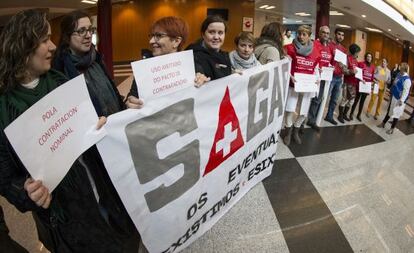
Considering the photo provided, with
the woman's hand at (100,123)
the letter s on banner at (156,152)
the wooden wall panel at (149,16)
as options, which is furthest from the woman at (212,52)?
the wooden wall panel at (149,16)

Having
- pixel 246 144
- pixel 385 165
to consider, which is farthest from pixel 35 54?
pixel 385 165

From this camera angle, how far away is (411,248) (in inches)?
73.0

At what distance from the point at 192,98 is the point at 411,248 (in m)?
1.59

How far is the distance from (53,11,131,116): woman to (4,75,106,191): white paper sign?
1.21 ft

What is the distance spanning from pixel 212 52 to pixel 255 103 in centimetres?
44

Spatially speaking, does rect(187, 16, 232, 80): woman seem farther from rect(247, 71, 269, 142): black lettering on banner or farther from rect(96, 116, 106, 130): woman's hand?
rect(96, 116, 106, 130): woman's hand

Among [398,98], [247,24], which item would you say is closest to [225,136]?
[398,98]

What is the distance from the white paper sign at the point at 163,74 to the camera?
1.23 metres

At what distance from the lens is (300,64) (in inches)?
125

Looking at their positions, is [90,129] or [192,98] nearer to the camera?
[90,129]

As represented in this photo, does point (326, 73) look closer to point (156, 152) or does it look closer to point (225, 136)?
point (225, 136)

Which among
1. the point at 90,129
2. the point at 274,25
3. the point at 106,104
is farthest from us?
the point at 274,25

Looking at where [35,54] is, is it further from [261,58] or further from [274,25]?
[274,25]

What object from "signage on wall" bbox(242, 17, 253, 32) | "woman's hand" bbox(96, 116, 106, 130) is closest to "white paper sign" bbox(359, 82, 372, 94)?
"woman's hand" bbox(96, 116, 106, 130)
